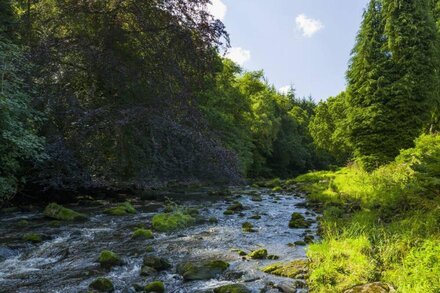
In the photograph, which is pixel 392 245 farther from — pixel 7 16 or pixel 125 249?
pixel 7 16

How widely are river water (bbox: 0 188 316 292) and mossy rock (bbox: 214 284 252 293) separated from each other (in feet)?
0.92

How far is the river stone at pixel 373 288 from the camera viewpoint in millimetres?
5727

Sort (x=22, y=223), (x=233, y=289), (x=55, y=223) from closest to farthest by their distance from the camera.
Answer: (x=233, y=289), (x=22, y=223), (x=55, y=223)

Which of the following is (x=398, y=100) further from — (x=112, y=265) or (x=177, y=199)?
(x=112, y=265)

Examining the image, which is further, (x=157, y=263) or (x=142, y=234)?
(x=142, y=234)

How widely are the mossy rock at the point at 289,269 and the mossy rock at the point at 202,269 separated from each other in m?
0.87

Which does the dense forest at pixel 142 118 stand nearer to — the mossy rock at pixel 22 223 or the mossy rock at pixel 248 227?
the mossy rock at pixel 22 223

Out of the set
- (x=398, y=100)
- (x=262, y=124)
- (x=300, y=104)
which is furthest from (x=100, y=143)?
(x=300, y=104)

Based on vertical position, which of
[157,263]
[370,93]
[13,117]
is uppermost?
[370,93]

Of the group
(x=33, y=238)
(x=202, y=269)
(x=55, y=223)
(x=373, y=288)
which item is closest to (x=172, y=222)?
(x=55, y=223)

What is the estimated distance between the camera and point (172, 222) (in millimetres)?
12234

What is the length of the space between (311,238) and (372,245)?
9.60 feet

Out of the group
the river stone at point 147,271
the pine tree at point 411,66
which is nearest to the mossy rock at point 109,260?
the river stone at point 147,271

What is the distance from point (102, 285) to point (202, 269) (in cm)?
193
